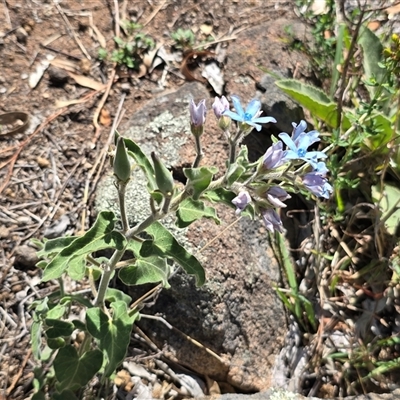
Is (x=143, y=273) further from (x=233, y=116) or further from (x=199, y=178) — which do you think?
(x=233, y=116)

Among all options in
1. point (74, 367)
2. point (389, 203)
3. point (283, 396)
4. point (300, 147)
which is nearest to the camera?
point (300, 147)

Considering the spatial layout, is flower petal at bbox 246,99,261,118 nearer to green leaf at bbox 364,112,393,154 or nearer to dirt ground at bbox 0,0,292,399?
green leaf at bbox 364,112,393,154

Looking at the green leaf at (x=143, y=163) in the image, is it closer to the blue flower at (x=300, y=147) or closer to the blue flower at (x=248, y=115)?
the blue flower at (x=248, y=115)

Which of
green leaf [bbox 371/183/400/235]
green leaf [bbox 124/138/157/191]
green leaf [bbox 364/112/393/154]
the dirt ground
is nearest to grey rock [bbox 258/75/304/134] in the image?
the dirt ground

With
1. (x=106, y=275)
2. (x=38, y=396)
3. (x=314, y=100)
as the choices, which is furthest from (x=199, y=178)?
(x=314, y=100)

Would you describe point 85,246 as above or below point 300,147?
below

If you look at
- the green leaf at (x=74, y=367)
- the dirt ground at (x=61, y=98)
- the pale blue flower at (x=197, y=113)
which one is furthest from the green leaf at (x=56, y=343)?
the pale blue flower at (x=197, y=113)
